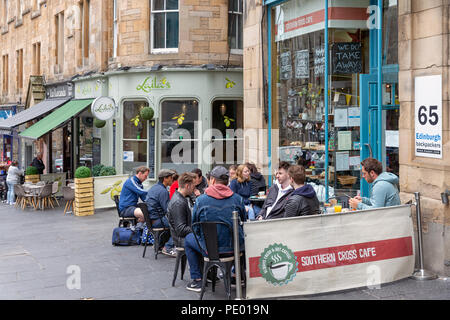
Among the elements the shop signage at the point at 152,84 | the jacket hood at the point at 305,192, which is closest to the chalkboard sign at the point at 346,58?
the jacket hood at the point at 305,192

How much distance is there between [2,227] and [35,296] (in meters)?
7.26

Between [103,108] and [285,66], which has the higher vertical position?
[285,66]

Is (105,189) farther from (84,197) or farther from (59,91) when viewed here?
(59,91)

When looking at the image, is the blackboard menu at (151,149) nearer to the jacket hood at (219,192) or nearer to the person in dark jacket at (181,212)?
the person in dark jacket at (181,212)

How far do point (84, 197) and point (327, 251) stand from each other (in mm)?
9951

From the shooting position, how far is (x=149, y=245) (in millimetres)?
10641

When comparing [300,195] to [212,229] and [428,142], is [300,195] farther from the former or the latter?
[428,142]

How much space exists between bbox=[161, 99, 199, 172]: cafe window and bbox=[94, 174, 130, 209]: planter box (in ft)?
5.40

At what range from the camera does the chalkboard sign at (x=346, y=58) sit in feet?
34.0

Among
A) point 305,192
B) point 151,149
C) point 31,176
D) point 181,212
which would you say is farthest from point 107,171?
point 305,192

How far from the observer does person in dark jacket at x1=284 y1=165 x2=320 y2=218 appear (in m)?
6.91

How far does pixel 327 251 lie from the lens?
6.78m

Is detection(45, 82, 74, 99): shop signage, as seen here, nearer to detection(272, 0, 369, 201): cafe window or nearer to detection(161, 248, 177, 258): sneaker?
detection(272, 0, 369, 201): cafe window

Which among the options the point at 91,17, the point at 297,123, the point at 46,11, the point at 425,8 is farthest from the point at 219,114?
the point at 46,11
